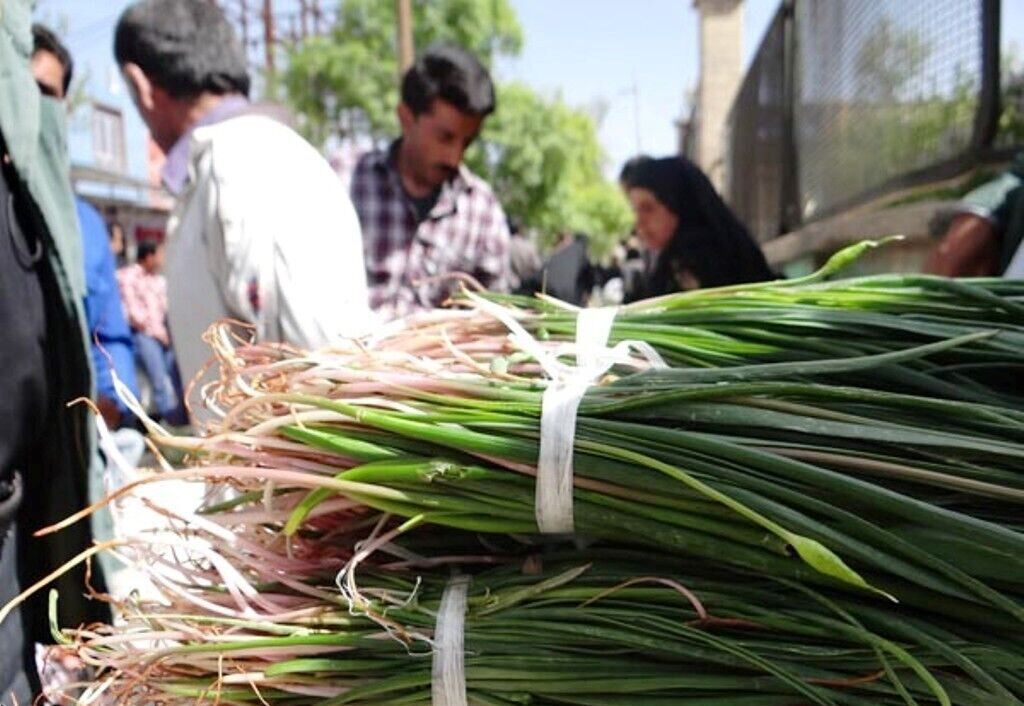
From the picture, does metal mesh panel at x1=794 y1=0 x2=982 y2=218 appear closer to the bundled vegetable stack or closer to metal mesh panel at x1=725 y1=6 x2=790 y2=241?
metal mesh panel at x1=725 y1=6 x2=790 y2=241

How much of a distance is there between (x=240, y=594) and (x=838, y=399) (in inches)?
22.8

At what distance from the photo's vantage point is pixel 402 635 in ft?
2.62

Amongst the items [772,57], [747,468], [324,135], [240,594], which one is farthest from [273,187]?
[324,135]

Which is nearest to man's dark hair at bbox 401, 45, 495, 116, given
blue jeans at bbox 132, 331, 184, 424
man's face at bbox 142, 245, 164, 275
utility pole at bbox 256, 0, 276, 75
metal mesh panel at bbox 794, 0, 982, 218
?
metal mesh panel at bbox 794, 0, 982, 218

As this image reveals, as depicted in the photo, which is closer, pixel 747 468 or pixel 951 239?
pixel 747 468

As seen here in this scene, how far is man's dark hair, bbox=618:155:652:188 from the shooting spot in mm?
3227

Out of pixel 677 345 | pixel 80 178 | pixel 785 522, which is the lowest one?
pixel 785 522

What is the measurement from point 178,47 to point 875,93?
3.77m

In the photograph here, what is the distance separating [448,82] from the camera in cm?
269

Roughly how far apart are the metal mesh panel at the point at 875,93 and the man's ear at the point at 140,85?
8.72 feet

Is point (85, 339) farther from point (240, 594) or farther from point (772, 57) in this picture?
point (772, 57)

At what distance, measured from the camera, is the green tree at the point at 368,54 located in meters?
20.1

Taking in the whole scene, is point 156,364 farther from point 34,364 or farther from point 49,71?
point 34,364

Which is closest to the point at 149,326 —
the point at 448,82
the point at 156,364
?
the point at 156,364
